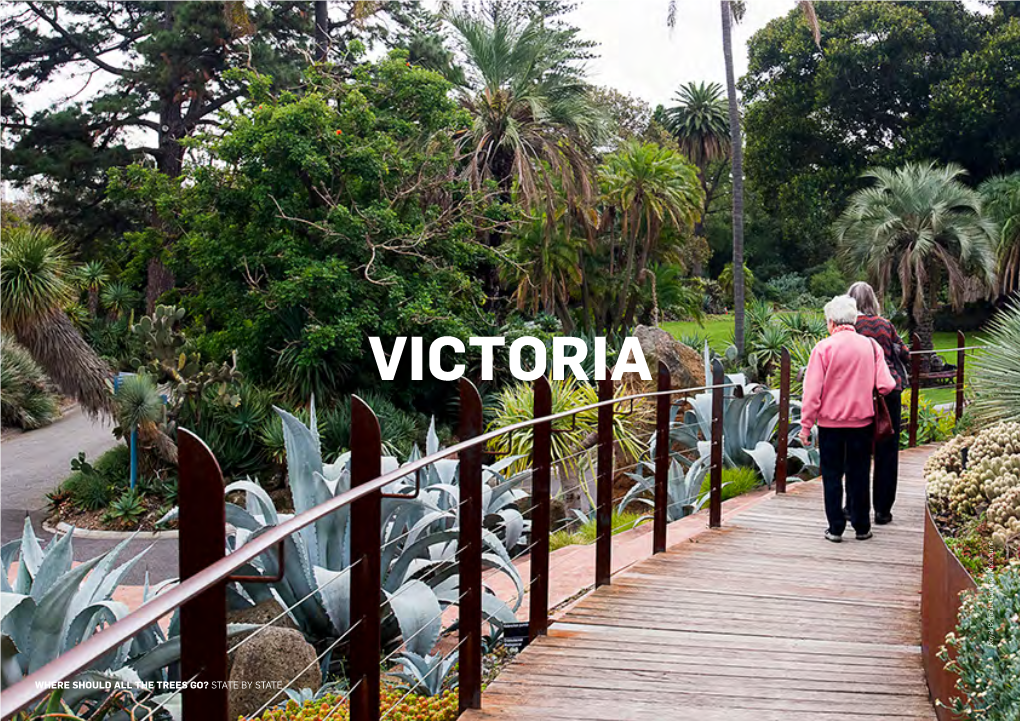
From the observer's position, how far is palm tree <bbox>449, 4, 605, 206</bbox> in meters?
21.1

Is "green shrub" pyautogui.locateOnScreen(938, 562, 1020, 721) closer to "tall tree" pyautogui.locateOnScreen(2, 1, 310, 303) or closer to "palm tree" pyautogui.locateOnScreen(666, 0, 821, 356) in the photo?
"palm tree" pyautogui.locateOnScreen(666, 0, 821, 356)

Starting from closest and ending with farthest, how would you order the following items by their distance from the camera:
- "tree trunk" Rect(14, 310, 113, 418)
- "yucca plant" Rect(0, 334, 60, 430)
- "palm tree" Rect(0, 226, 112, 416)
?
1. "palm tree" Rect(0, 226, 112, 416)
2. "tree trunk" Rect(14, 310, 113, 418)
3. "yucca plant" Rect(0, 334, 60, 430)

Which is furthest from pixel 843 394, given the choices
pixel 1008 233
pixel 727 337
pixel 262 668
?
pixel 1008 233

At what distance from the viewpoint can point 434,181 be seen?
19.2 meters

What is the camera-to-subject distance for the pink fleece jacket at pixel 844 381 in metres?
6.84

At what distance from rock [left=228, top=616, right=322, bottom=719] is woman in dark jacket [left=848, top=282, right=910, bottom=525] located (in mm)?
4574

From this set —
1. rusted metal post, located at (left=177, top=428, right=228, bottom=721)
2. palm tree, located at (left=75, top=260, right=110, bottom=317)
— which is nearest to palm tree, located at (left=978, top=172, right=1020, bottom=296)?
palm tree, located at (left=75, top=260, right=110, bottom=317)

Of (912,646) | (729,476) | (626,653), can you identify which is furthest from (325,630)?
(729,476)

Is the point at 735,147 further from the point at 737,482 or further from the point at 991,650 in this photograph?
the point at 991,650

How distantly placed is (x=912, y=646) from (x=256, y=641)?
3008 mm

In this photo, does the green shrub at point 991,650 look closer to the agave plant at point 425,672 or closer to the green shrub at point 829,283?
the agave plant at point 425,672

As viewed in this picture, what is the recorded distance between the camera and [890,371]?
7.50m

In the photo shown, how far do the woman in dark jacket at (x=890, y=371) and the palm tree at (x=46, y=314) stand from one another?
13.6 m

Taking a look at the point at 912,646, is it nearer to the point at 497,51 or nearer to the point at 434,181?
the point at 434,181
